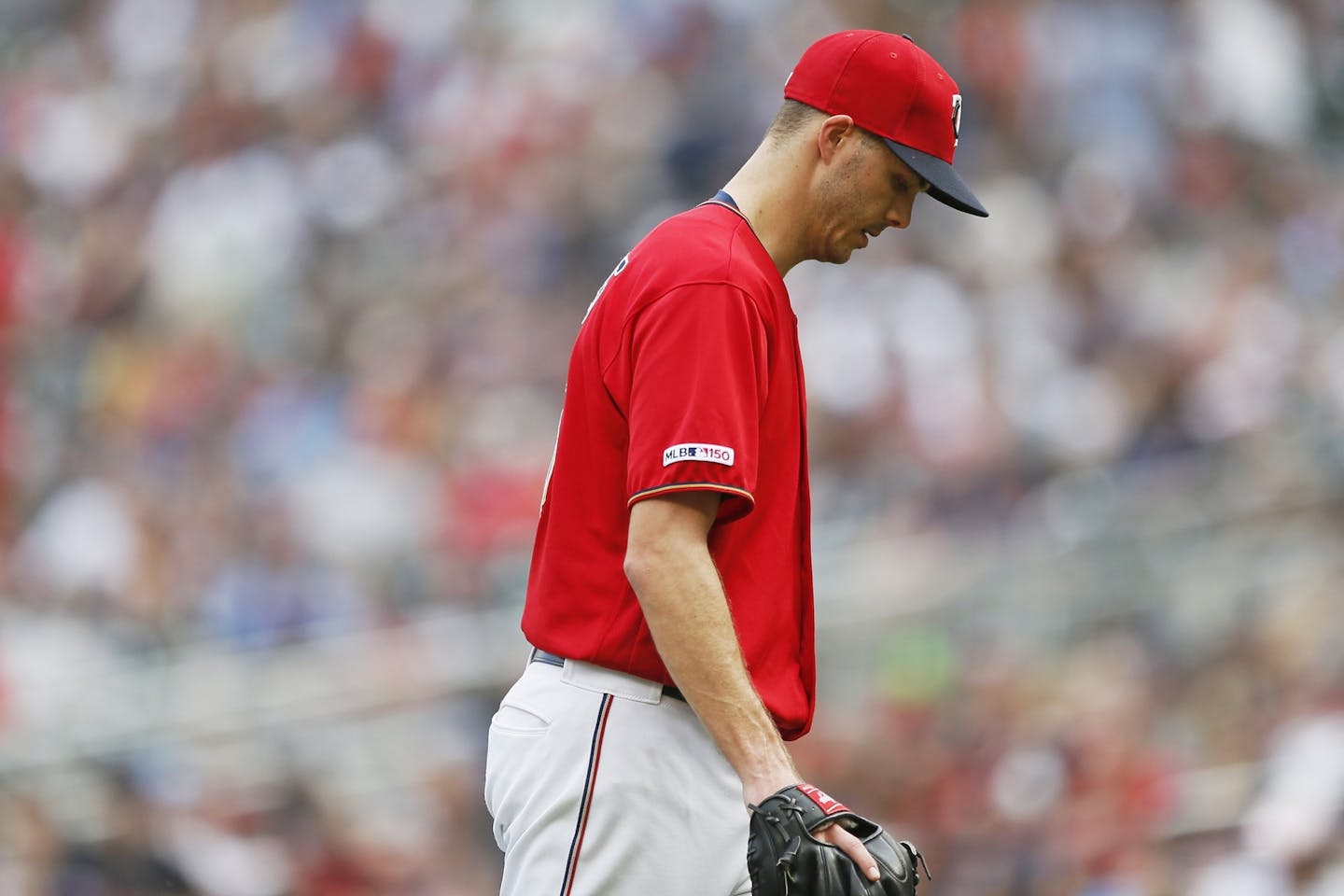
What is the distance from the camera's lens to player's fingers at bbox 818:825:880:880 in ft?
8.40

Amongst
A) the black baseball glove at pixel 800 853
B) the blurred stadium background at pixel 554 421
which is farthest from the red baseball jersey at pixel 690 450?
the blurred stadium background at pixel 554 421

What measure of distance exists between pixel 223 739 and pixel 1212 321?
14.5 ft

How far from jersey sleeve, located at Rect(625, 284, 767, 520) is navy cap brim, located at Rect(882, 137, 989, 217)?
372 mm

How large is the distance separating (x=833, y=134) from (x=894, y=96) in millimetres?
106

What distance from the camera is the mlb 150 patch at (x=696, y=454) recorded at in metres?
2.57

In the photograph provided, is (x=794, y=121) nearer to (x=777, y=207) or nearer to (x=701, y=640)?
(x=777, y=207)

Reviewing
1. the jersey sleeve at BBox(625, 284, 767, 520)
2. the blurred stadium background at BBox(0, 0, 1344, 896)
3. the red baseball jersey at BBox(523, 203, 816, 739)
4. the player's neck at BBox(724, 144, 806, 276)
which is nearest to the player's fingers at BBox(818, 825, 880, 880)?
the red baseball jersey at BBox(523, 203, 816, 739)

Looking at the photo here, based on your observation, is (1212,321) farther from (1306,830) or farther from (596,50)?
(596,50)

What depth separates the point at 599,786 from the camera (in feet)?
8.94

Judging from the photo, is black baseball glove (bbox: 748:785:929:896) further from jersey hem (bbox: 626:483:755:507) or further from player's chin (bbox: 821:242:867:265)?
player's chin (bbox: 821:242:867:265)

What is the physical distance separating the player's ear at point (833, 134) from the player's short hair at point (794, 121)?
0.06ft

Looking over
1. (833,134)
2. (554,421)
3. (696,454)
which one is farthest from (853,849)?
(554,421)

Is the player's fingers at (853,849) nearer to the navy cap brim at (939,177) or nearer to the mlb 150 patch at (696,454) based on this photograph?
the mlb 150 patch at (696,454)

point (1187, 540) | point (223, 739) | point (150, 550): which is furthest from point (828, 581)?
point (150, 550)
